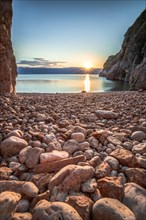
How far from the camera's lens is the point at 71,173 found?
2.09m

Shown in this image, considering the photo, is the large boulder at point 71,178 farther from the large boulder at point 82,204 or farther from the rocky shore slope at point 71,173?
the large boulder at point 82,204

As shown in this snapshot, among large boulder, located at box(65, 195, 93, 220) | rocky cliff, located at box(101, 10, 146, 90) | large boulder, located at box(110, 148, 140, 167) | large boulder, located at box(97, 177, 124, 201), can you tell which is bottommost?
large boulder, located at box(65, 195, 93, 220)

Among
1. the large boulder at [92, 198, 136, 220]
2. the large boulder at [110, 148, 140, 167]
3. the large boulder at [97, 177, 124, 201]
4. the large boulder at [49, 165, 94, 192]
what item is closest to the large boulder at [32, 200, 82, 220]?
the large boulder at [92, 198, 136, 220]

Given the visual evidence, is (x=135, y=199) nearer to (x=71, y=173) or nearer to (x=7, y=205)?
(x=71, y=173)

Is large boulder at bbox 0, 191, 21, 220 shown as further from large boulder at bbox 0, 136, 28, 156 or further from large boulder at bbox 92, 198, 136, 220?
large boulder at bbox 0, 136, 28, 156

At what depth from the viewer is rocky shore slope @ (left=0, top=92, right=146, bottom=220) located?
5.51ft

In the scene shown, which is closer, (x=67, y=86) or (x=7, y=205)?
(x=7, y=205)

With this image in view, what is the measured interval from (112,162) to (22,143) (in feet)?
4.31

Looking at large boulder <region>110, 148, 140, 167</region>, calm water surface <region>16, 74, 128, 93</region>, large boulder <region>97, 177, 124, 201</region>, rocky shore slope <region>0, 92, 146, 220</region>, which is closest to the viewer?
rocky shore slope <region>0, 92, 146, 220</region>

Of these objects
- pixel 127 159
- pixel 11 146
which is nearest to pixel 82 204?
pixel 127 159

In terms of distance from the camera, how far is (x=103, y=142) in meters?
3.13

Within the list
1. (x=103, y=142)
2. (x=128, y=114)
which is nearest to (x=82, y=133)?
(x=103, y=142)

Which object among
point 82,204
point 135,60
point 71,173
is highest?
point 135,60

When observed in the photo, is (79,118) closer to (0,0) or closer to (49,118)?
(49,118)
